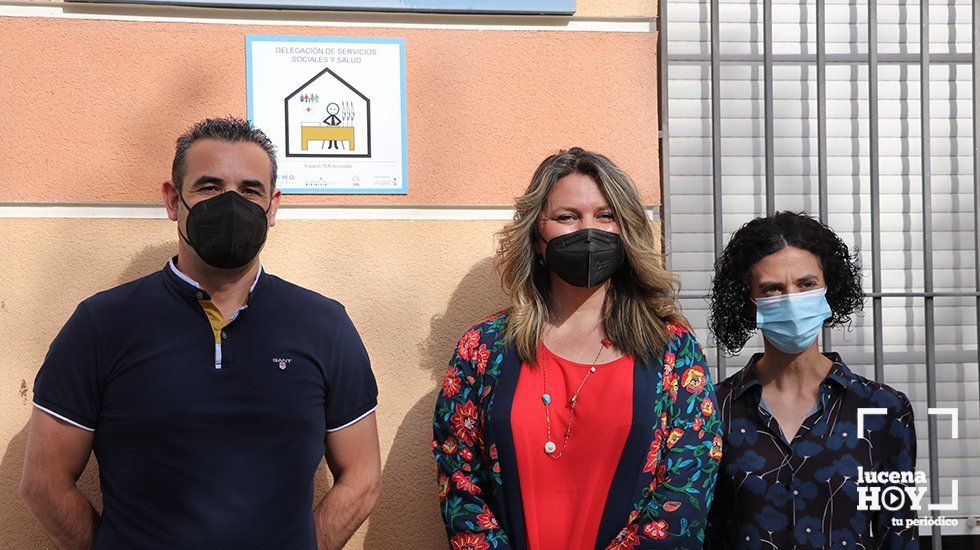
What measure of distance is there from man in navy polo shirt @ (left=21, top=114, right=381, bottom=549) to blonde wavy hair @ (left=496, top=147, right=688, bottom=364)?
0.58 metres

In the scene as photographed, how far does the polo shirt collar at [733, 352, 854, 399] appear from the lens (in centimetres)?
300

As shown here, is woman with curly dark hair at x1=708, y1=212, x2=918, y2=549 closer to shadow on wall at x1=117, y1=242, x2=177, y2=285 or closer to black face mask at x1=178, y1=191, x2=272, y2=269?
black face mask at x1=178, y1=191, x2=272, y2=269

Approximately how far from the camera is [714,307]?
3.31 meters

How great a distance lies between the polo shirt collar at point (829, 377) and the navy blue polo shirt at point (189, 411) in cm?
134

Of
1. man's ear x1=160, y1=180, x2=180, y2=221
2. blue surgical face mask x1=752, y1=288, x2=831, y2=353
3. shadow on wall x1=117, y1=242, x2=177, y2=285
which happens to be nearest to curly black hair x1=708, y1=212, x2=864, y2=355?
blue surgical face mask x1=752, y1=288, x2=831, y2=353

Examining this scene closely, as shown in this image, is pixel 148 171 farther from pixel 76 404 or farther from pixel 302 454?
pixel 302 454

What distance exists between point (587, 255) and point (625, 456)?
595mm

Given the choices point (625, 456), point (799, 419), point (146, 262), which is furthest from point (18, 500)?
point (799, 419)

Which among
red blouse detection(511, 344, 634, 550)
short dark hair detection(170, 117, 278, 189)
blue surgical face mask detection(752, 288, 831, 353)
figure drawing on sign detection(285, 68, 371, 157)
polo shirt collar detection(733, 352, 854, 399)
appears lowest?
red blouse detection(511, 344, 634, 550)

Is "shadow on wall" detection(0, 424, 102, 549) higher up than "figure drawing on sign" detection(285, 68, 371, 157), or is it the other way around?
"figure drawing on sign" detection(285, 68, 371, 157)

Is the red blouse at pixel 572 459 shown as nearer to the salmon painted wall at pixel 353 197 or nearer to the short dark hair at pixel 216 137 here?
the salmon painted wall at pixel 353 197

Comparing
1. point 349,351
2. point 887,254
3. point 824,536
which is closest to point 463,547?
point 349,351

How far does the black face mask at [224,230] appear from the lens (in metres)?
2.63

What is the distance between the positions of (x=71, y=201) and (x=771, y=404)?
97.8 inches
